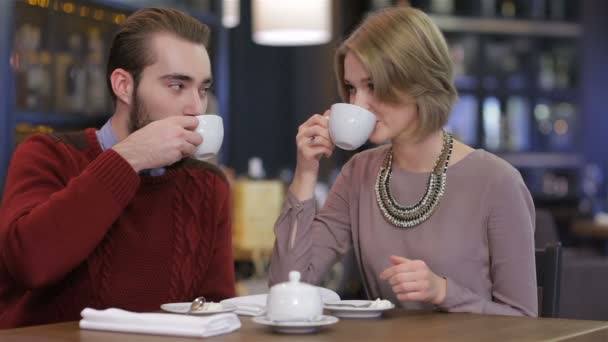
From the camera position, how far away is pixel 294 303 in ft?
5.03

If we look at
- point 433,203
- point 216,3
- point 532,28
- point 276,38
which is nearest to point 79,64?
point 216,3

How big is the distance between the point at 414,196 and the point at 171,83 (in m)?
0.58

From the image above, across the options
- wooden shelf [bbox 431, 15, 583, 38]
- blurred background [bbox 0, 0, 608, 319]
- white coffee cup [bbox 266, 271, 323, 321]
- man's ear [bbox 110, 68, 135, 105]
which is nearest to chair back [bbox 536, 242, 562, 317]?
white coffee cup [bbox 266, 271, 323, 321]

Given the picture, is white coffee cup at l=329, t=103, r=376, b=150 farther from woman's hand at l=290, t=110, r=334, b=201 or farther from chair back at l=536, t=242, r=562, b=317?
chair back at l=536, t=242, r=562, b=317

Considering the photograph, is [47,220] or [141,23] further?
[141,23]

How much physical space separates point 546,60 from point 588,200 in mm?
1277

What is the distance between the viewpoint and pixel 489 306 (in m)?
1.97

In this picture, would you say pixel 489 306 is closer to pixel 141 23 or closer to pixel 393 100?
pixel 393 100

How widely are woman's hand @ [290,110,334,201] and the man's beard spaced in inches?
13.7

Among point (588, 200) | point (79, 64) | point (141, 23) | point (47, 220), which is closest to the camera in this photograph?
point (47, 220)

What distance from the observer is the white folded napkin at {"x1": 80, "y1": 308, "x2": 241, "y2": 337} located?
1498 mm

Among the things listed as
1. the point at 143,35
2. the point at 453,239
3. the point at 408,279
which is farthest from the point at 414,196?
the point at 143,35

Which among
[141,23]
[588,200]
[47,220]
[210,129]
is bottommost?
[588,200]

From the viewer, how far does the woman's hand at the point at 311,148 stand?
6.80ft
